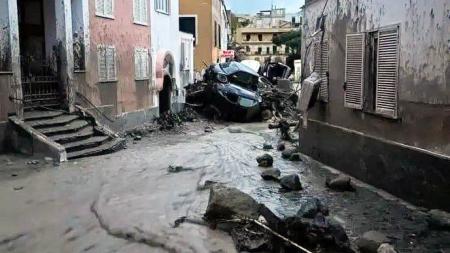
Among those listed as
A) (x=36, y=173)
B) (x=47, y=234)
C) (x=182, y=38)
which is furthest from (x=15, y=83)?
(x=182, y=38)

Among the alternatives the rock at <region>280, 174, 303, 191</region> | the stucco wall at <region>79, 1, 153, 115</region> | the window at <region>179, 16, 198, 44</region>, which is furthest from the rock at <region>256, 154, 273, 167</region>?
the window at <region>179, 16, 198, 44</region>

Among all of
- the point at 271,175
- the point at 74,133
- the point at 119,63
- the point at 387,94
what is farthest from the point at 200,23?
the point at 387,94

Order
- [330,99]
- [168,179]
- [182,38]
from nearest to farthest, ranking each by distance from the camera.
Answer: [168,179] < [330,99] < [182,38]

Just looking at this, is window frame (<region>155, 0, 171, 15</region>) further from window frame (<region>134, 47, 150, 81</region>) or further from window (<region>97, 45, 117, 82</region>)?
window (<region>97, 45, 117, 82</region>)

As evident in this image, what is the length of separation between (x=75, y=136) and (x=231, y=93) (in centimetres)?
1052

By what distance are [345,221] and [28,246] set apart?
13.3 ft

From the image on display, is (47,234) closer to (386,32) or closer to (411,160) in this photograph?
(411,160)

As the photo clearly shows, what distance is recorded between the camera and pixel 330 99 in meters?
11.1

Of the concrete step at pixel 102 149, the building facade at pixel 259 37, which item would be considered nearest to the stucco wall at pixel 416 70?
the concrete step at pixel 102 149

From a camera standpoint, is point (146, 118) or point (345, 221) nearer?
point (345, 221)

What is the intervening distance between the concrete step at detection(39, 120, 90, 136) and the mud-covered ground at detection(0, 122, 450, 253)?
1.09 meters

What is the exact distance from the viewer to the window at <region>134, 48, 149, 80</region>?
18.4m

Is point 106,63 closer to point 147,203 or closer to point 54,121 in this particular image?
point 54,121

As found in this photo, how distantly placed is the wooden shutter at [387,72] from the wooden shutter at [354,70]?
0.66m
